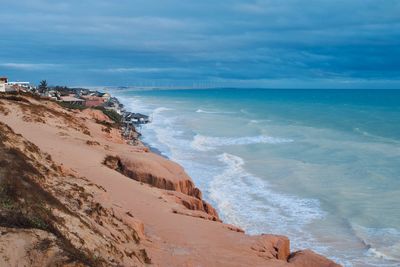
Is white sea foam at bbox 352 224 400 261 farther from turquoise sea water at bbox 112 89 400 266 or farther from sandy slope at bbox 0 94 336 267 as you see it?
sandy slope at bbox 0 94 336 267

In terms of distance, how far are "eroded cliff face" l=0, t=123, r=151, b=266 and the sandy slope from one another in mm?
504

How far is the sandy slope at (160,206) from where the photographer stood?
14508mm

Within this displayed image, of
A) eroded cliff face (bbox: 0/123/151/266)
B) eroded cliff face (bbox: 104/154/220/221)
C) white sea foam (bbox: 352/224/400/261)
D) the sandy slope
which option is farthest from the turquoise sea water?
eroded cliff face (bbox: 0/123/151/266)

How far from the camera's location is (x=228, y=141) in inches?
2008

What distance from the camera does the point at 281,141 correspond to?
51.4 meters

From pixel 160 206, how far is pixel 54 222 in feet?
25.0

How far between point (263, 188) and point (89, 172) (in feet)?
40.5

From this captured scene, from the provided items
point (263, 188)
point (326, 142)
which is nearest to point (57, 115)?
point (263, 188)

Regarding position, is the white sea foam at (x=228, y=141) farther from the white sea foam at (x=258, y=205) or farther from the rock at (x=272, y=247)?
the rock at (x=272, y=247)

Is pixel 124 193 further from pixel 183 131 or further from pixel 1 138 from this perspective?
pixel 183 131

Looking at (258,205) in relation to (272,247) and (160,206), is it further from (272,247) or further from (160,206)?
(272,247)

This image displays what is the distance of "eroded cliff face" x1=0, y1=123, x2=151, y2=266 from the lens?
8.67 m

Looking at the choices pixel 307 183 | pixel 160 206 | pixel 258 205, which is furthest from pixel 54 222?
pixel 307 183

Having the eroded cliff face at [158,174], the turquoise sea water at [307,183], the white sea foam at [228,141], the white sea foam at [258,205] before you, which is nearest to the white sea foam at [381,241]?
the turquoise sea water at [307,183]
